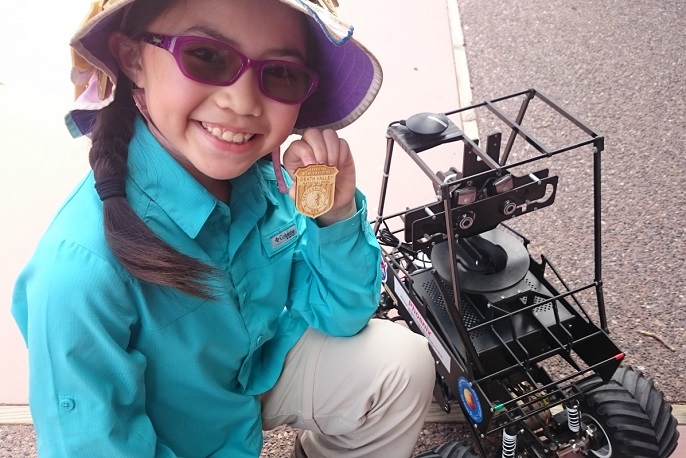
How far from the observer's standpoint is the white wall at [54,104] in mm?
2229

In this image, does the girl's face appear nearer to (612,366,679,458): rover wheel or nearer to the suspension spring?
the suspension spring

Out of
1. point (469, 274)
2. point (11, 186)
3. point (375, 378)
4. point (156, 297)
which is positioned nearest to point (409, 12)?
point (11, 186)

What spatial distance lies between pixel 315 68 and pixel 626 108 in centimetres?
186

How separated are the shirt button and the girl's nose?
1.58ft

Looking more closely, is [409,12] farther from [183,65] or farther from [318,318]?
A: [183,65]

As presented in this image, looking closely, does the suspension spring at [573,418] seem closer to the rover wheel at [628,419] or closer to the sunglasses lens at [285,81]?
the rover wheel at [628,419]

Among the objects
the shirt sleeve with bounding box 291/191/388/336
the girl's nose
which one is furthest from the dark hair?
the shirt sleeve with bounding box 291/191/388/336

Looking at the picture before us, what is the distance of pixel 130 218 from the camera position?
38.6 inches

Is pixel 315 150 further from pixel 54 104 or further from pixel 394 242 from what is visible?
pixel 54 104

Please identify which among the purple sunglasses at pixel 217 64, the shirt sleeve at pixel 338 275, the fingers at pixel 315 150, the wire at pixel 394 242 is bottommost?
the wire at pixel 394 242

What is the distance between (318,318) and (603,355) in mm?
594

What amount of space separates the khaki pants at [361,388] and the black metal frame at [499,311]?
0.10 m

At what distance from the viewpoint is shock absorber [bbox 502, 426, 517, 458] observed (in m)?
1.39

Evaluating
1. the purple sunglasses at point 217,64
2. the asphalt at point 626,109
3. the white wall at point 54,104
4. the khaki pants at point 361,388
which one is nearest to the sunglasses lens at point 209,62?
the purple sunglasses at point 217,64
